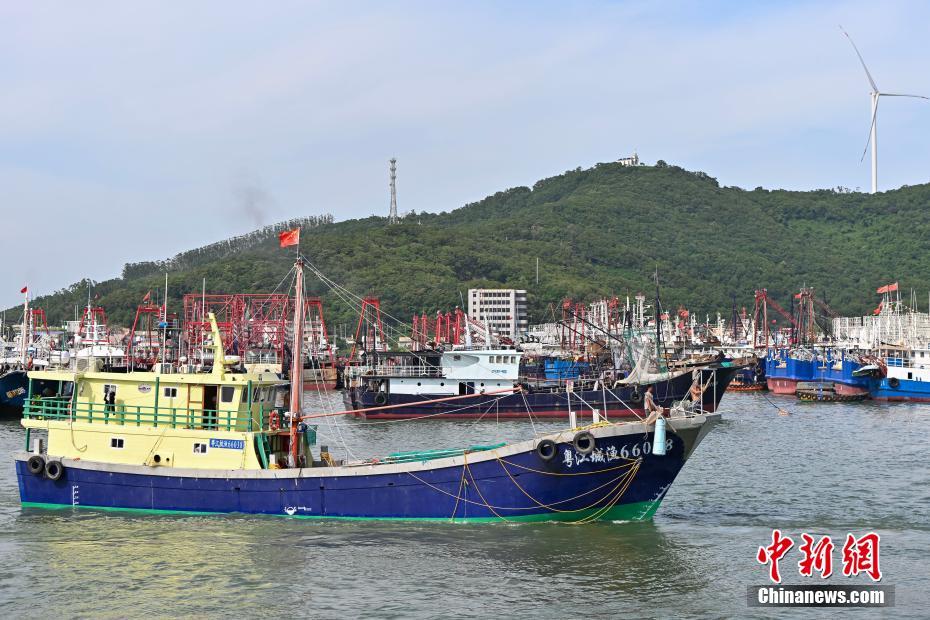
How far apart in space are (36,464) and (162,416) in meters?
3.84

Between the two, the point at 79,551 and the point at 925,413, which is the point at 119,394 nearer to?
the point at 79,551

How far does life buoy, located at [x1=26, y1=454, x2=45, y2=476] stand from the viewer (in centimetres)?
2730

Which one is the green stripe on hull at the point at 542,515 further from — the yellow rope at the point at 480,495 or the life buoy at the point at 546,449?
the life buoy at the point at 546,449

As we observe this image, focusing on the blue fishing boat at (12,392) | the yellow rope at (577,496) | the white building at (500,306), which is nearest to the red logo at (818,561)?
the yellow rope at (577,496)

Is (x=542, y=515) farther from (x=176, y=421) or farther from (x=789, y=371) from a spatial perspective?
(x=789, y=371)

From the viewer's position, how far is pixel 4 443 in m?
46.5

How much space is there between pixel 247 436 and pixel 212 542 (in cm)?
290

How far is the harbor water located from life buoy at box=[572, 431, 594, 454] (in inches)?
87.3

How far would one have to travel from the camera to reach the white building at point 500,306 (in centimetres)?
18475

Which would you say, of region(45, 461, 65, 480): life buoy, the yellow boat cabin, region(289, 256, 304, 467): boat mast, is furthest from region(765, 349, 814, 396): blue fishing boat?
region(45, 461, 65, 480): life buoy

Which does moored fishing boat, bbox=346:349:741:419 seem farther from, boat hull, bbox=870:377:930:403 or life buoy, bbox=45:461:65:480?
life buoy, bbox=45:461:65:480

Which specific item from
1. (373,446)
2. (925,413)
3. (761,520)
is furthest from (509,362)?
(761,520)

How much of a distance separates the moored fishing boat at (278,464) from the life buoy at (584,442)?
0.11 ft

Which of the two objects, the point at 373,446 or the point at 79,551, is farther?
the point at 373,446
